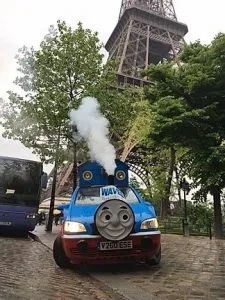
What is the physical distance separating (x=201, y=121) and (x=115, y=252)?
969cm

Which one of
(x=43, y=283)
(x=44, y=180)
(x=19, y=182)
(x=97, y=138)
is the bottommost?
(x=43, y=283)

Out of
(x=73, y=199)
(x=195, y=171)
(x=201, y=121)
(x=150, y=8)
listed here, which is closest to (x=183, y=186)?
(x=195, y=171)

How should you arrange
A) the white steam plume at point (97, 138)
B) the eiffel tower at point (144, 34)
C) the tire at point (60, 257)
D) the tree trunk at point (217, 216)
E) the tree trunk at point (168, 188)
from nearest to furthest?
the tire at point (60, 257) < the white steam plume at point (97, 138) < the tree trunk at point (217, 216) < the tree trunk at point (168, 188) < the eiffel tower at point (144, 34)

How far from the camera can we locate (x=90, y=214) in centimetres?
679

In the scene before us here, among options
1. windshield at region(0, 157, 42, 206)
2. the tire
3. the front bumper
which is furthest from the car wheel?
windshield at region(0, 157, 42, 206)

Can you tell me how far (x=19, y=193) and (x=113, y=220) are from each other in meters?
8.82

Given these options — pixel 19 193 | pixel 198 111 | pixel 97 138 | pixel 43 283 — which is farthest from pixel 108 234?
pixel 198 111

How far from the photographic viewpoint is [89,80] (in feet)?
58.7

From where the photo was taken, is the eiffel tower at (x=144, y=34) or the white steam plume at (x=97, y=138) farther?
the eiffel tower at (x=144, y=34)

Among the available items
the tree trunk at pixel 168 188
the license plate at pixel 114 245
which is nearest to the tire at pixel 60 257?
the license plate at pixel 114 245

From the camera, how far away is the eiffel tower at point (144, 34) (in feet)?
162

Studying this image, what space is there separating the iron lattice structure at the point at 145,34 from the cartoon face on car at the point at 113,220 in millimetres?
42085

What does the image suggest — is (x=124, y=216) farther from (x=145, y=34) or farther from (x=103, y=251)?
(x=145, y=34)

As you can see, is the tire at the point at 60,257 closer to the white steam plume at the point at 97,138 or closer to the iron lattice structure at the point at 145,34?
the white steam plume at the point at 97,138
